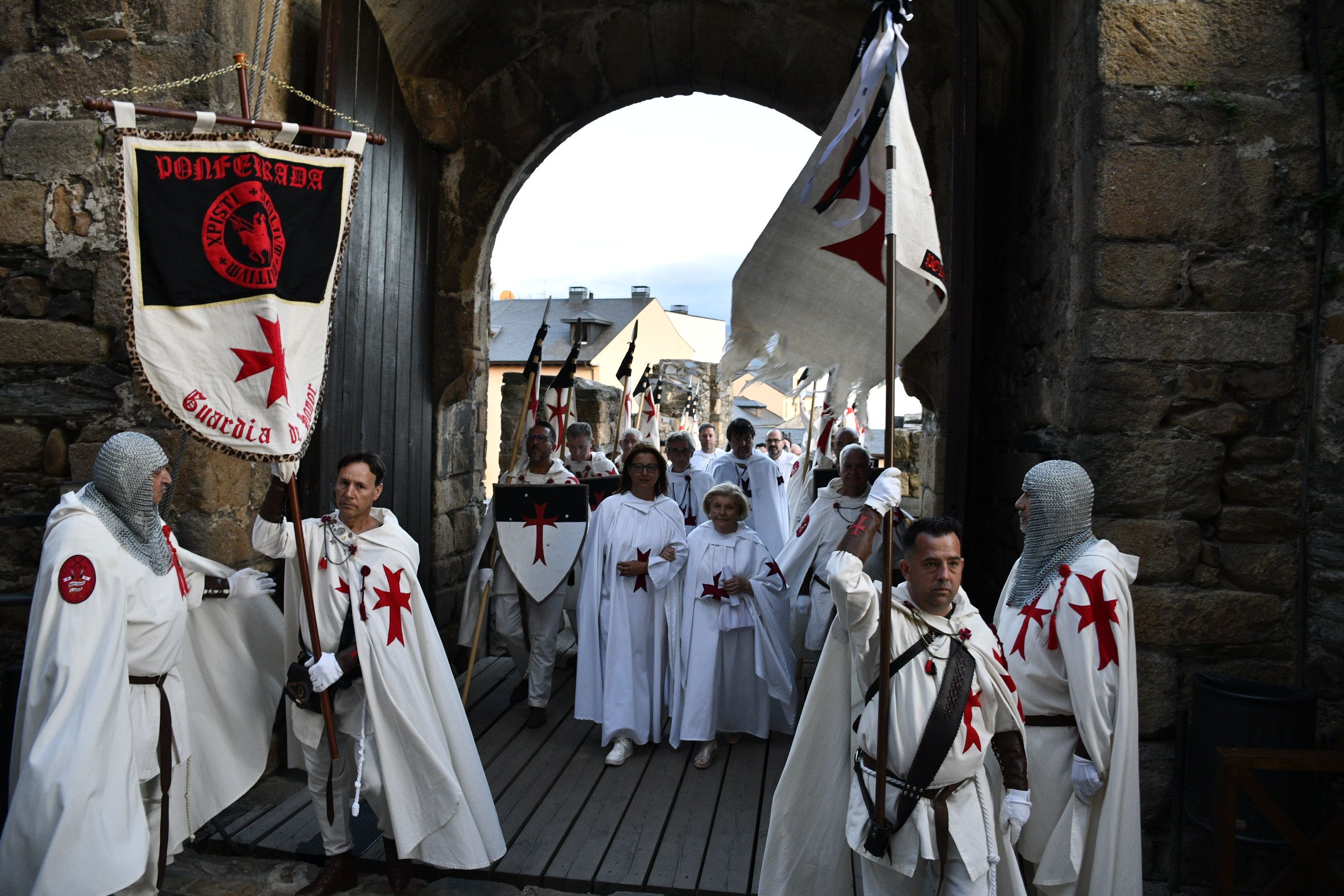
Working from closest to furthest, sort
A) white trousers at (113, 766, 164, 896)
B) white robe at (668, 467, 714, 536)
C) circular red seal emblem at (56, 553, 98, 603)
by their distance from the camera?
1. circular red seal emblem at (56, 553, 98, 603)
2. white trousers at (113, 766, 164, 896)
3. white robe at (668, 467, 714, 536)

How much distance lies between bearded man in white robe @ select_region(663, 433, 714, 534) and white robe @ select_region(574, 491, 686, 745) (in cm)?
199

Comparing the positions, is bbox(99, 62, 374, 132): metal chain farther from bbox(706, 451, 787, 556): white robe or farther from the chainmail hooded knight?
bbox(706, 451, 787, 556): white robe

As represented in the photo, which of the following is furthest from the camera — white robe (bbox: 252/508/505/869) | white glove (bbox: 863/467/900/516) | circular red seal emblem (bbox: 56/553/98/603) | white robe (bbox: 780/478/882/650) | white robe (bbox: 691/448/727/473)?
white robe (bbox: 691/448/727/473)

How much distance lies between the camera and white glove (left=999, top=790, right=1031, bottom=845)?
101 inches

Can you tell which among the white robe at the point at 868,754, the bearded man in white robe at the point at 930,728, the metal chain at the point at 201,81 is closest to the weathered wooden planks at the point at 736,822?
the white robe at the point at 868,754

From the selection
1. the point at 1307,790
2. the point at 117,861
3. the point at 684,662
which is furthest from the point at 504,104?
the point at 1307,790

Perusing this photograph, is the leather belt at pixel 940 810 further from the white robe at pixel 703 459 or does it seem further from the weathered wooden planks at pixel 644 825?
the white robe at pixel 703 459

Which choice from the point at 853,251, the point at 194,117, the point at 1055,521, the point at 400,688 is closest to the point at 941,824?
the point at 1055,521

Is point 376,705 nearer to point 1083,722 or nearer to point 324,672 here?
point 324,672

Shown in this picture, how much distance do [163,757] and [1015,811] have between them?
8.43ft

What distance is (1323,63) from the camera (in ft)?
11.4

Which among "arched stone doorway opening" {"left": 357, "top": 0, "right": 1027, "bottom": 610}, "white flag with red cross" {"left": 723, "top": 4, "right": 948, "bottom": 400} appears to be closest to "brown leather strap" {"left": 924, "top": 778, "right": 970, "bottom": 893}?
"white flag with red cross" {"left": 723, "top": 4, "right": 948, "bottom": 400}

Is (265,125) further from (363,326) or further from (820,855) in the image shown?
(820,855)

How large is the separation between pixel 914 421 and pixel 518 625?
14.2 meters
